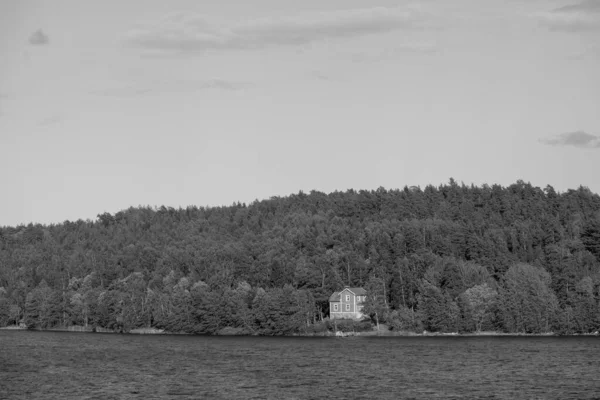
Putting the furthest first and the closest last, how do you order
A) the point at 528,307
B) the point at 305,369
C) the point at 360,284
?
the point at 360,284 < the point at 528,307 < the point at 305,369

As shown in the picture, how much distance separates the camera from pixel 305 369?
85.8m

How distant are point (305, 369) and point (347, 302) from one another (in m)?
73.0

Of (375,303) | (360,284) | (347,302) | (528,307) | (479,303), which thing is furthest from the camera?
(360,284)

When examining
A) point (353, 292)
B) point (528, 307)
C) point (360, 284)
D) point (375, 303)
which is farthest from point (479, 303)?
point (360, 284)

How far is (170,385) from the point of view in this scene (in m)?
73.0

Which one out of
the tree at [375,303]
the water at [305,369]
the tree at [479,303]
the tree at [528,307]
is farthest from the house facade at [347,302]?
the water at [305,369]

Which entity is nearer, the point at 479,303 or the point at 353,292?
the point at 479,303

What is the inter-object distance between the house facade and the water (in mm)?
28005

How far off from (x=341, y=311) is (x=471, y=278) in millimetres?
24016

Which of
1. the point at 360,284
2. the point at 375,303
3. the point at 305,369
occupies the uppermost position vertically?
the point at 360,284

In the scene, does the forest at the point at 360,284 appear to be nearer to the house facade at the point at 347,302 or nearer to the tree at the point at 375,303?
the tree at the point at 375,303

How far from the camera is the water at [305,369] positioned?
6838cm

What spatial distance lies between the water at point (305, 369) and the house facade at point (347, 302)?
28.0m

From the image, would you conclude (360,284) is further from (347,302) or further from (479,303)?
(479,303)
